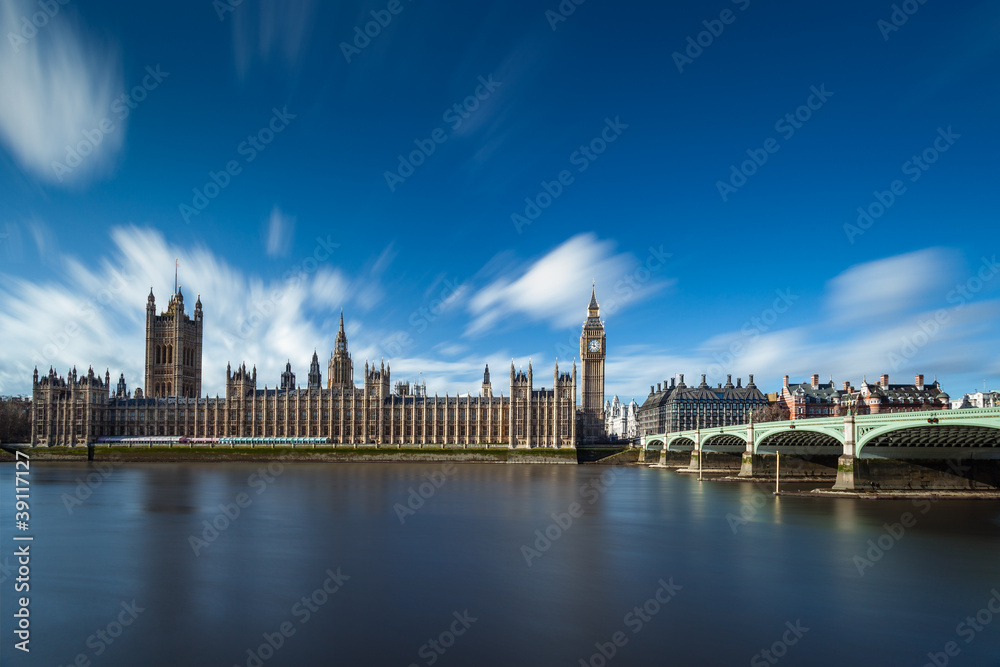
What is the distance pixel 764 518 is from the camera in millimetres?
40531

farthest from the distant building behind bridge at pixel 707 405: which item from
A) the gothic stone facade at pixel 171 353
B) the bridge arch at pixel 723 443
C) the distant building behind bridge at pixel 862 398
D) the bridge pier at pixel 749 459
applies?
the gothic stone facade at pixel 171 353

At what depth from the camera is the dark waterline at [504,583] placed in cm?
1764

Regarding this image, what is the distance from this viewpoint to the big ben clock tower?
141375 mm

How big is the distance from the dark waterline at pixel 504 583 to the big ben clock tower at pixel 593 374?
317ft

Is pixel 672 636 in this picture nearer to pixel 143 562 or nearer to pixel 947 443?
pixel 143 562

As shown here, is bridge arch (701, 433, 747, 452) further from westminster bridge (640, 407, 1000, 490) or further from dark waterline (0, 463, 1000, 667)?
dark waterline (0, 463, 1000, 667)

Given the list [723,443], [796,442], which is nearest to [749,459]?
[796,442]

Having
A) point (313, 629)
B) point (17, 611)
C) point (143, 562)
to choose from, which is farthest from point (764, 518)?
point (17, 611)

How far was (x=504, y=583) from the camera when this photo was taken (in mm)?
23984

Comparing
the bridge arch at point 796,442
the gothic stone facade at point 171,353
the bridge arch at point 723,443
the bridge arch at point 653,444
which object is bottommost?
the bridge arch at point 653,444

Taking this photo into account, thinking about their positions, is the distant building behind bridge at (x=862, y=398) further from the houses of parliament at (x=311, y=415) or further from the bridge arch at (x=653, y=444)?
the houses of parliament at (x=311, y=415)

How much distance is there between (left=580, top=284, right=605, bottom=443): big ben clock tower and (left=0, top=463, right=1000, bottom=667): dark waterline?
9664 cm

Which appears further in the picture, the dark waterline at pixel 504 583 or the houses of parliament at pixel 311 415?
the houses of parliament at pixel 311 415

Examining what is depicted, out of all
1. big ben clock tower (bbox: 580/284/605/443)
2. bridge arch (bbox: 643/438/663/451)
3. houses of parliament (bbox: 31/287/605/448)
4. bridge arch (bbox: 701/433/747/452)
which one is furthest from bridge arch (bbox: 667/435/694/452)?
big ben clock tower (bbox: 580/284/605/443)
